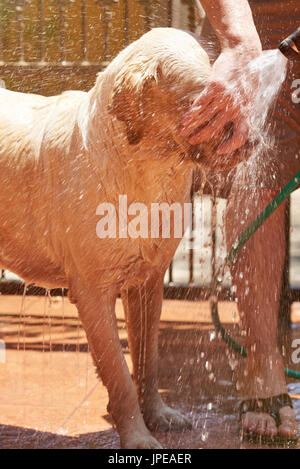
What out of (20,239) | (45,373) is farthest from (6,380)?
(20,239)

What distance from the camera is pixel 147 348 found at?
2.55 m

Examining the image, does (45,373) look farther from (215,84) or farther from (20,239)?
(215,84)

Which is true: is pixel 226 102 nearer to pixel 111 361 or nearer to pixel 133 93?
pixel 133 93

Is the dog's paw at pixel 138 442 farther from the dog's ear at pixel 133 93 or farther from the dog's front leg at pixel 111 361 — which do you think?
the dog's ear at pixel 133 93

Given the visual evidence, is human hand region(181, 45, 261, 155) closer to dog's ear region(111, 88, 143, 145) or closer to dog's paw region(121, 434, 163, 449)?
dog's ear region(111, 88, 143, 145)

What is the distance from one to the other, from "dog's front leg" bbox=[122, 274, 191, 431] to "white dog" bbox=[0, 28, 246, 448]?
1 centimetres

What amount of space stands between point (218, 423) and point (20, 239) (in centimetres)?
93

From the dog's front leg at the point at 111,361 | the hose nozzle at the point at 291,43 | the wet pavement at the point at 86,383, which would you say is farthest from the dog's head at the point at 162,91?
the wet pavement at the point at 86,383

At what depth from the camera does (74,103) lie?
92.5 inches

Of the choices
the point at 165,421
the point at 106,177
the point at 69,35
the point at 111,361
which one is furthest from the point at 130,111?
the point at 69,35

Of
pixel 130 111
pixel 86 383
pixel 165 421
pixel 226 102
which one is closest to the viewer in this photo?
pixel 226 102

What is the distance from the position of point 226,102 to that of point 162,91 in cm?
18

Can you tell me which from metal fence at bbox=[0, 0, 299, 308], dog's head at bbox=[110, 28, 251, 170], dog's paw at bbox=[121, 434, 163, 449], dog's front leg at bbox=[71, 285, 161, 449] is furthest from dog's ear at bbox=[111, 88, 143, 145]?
metal fence at bbox=[0, 0, 299, 308]

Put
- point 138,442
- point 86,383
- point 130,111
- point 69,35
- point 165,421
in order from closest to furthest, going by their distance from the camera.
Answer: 1. point 130,111
2. point 138,442
3. point 165,421
4. point 86,383
5. point 69,35
